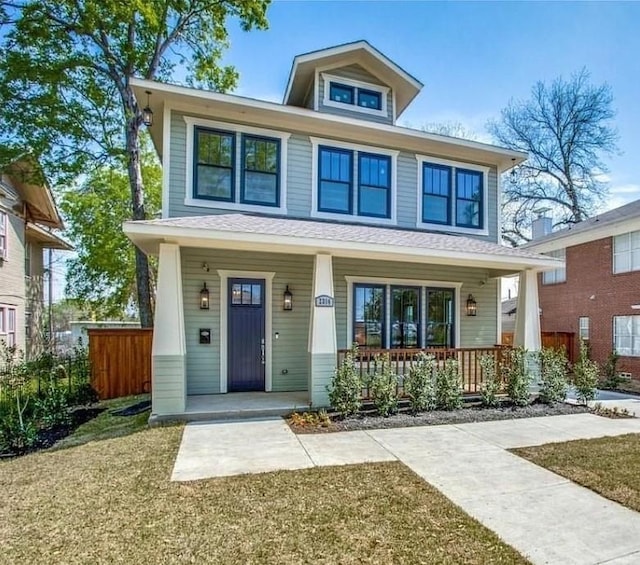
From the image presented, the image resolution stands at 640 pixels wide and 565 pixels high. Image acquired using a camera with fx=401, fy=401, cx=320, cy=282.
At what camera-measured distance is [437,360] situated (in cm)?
845

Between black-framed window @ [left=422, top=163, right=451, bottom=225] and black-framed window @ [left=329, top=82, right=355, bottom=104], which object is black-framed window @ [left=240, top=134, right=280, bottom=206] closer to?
black-framed window @ [left=329, top=82, right=355, bottom=104]

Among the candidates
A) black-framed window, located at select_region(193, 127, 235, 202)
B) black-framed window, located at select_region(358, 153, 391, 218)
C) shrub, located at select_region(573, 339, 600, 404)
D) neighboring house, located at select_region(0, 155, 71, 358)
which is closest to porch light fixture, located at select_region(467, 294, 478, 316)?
shrub, located at select_region(573, 339, 600, 404)

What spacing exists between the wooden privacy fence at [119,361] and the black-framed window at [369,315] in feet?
16.5

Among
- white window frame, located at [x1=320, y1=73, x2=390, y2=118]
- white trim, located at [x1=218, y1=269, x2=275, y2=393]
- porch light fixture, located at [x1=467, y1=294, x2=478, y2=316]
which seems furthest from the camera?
porch light fixture, located at [x1=467, y1=294, x2=478, y2=316]

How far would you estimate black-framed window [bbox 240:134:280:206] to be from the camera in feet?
28.1

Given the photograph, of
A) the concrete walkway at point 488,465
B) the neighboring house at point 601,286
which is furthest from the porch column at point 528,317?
the neighboring house at point 601,286

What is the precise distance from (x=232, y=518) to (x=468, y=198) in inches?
365

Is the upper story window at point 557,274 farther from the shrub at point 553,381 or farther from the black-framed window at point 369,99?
the black-framed window at point 369,99

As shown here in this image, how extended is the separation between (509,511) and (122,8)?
14753 millimetres

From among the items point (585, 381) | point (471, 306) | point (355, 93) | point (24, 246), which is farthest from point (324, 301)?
point (24, 246)

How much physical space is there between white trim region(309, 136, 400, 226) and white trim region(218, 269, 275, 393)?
1.85m

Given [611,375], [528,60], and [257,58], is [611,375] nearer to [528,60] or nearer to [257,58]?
[528,60]

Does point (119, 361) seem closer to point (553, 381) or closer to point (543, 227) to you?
point (553, 381)

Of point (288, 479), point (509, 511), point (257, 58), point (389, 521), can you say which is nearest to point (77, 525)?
point (288, 479)
